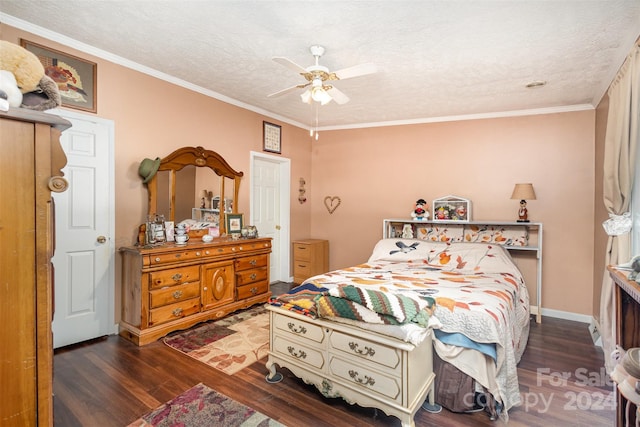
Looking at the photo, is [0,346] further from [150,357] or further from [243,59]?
[243,59]

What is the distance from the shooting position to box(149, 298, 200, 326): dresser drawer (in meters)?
2.88

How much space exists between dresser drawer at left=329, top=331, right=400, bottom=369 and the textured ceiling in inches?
83.7

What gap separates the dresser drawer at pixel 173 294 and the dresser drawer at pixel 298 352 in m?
1.30

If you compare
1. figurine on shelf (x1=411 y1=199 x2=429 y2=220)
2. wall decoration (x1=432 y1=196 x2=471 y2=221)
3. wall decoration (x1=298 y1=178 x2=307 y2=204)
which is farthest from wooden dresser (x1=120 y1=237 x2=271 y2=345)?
wall decoration (x1=432 y1=196 x2=471 y2=221)

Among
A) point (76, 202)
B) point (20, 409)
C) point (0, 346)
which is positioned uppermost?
point (76, 202)

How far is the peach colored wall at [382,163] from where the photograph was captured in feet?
10.2

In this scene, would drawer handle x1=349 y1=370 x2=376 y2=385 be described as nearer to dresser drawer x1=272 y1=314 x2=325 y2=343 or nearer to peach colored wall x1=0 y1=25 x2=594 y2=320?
dresser drawer x1=272 y1=314 x2=325 y2=343

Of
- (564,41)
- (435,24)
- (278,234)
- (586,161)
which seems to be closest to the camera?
(435,24)

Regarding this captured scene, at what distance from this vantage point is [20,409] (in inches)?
34.6

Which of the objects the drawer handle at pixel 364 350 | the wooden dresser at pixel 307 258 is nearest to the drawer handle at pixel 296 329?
the drawer handle at pixel 364 350

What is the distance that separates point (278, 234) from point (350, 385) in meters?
3.42

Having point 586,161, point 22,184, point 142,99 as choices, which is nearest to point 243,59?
point 142,99

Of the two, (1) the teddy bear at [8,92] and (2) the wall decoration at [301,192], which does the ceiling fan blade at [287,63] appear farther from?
(2) the wall decoration at [301,192]

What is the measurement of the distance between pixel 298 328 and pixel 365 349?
1.70 feet
